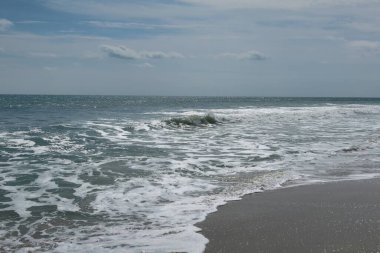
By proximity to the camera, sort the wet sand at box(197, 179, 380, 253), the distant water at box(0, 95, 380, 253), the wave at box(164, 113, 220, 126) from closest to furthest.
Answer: the wet sand at box(197, 179, 380, 253), the distant water at box(0, 95, 380, 253), the wave at box(164, 113, 220, 126)

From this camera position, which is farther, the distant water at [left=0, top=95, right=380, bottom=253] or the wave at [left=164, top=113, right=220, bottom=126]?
the wave at [left=164, top=113, right=220, bottom=126]

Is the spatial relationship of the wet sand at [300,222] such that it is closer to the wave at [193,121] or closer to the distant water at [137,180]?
the distant water at [137,180]

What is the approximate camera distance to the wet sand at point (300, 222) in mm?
5605

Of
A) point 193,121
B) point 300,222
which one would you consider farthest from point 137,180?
point 193,121

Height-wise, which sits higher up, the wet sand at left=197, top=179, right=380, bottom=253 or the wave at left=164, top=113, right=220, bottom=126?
the wave at left=164, top=113, right=220, bottom=126

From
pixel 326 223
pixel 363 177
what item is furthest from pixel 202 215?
pixel 363 177

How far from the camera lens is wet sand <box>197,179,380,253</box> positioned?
A: 5605mm

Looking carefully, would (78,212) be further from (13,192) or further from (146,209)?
(13,192)

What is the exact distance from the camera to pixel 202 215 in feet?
24.1

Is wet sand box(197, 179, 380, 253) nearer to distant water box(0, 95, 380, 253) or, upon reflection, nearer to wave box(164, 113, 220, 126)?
distant water box(0, 95, 380, 253)

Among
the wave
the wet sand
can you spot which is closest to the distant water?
the wet sand

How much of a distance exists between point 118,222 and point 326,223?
10.7 feet

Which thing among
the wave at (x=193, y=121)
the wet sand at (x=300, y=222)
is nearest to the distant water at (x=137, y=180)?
the wet sand at (x=300, y=222)

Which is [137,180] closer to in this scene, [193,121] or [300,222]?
[300,222]
